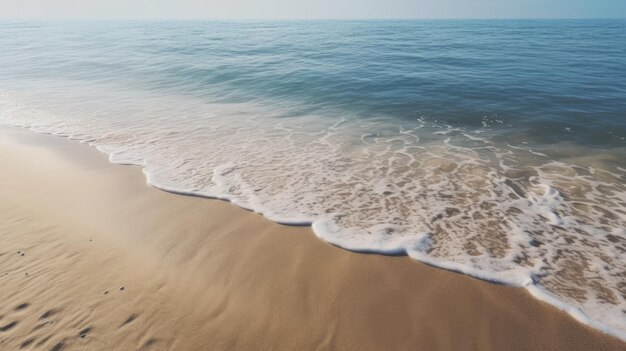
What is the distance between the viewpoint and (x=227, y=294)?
11.8 ft

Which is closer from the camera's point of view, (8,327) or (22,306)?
(8,327)

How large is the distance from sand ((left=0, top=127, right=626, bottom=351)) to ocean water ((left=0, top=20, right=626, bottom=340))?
14.8 inches

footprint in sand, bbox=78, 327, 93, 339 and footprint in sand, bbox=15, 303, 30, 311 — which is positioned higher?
footprint in sand, bbox=15, 303, 30, 311

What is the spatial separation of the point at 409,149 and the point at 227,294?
5791 millimetres

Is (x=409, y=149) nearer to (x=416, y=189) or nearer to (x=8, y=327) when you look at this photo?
(x=416, y=189)

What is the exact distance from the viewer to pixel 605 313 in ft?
10.8

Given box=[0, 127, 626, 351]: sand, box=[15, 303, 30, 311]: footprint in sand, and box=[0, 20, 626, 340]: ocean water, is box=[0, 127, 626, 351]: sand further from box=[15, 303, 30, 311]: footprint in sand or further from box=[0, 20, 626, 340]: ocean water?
box=[0, 20, 626, 340]: ocean water

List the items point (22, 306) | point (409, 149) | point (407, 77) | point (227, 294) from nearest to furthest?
point (22, 306) → point (227, 294) → point (409, 149) → point (407, 77)

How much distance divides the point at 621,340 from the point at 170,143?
346 inches

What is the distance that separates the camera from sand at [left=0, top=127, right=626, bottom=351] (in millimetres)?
3066

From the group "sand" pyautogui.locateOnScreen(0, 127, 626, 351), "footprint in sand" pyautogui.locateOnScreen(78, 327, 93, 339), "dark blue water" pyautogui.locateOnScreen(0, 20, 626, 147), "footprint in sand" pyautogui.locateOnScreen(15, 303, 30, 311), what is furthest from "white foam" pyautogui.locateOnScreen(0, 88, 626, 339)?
"footprint in sand" pyautogui.locateOnScreen(15, 303, 30, 311)

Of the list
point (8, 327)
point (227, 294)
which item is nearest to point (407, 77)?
point (227, 294)

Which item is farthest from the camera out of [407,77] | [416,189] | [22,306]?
[407,77]

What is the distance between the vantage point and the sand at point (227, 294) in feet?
10.1
